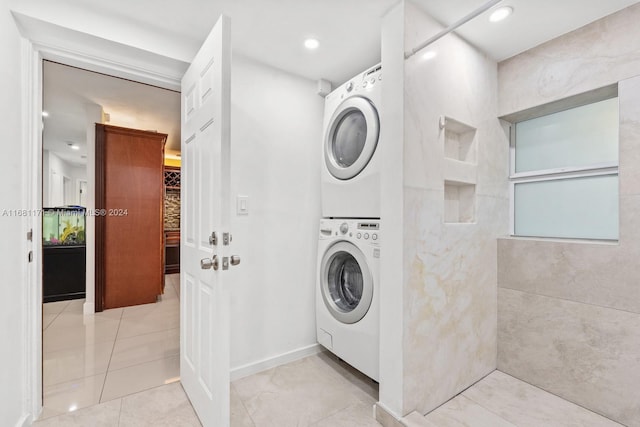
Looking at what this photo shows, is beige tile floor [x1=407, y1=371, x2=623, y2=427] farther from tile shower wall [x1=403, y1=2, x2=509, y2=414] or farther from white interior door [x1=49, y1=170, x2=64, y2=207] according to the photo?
white interior door [x1=49, y1=170, x2=64, y2=207]

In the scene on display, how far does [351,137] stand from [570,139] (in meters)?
1.38

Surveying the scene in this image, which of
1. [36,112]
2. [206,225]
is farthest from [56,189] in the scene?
[206,225]

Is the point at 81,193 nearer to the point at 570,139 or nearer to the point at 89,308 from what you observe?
the point at 89,308

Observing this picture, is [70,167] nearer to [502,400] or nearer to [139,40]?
[139,40]

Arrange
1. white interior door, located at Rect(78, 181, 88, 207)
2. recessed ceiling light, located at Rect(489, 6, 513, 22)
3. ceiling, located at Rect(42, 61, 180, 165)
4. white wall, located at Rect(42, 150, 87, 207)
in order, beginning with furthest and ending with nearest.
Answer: white interior door, located at Rect(78, 181, 88, 207)
white wall, located at Rect(42, 150, 87, 207)
ceiling, located at Rect(42, 61, 180, 165)
recessed ceiling light, located at Rect(489, 6, 513, 22)

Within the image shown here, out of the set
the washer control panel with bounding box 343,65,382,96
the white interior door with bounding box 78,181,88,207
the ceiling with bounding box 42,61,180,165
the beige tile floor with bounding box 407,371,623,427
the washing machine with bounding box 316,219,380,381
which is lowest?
the beige tile floor with bounding box 407,371,623,427

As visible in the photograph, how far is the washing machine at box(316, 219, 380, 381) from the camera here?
1659 millimetres

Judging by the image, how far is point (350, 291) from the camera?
6.55ft

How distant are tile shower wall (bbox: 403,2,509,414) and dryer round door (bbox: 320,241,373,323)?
42cm

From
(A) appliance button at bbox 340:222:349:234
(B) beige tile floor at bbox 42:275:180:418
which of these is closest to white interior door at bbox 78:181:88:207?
(B) beige tile floor at bbox 42:275:180:418

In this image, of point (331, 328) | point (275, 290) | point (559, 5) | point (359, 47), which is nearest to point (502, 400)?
point (331, 328)

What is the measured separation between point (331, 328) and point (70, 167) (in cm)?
658

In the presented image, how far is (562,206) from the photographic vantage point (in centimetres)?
178

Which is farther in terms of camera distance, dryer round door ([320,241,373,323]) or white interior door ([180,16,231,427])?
dryer round door ([320,241,373,323])
